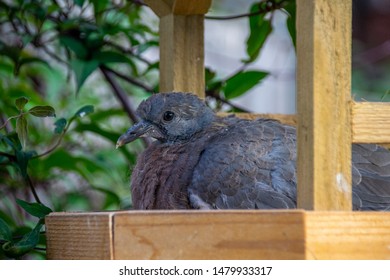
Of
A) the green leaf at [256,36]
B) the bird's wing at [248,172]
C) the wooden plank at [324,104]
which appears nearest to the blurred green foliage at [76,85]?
the green leaf at [256,36]

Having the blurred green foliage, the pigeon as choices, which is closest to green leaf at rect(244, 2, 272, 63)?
the blurred green foliage

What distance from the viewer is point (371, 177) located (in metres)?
2.56

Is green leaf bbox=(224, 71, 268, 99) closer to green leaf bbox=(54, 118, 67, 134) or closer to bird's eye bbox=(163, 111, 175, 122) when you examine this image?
bird's eye bbox=(163, 111, 175, 122)

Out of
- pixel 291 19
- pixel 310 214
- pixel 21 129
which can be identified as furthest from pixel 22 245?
pixel 291 19

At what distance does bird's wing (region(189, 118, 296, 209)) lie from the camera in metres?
2.43

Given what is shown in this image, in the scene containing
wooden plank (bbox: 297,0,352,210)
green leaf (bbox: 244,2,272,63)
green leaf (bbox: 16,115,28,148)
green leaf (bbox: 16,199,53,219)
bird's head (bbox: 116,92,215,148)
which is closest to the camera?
wooden plank (bbox: 297,0,352,210)

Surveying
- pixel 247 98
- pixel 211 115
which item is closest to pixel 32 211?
pixel 211 115

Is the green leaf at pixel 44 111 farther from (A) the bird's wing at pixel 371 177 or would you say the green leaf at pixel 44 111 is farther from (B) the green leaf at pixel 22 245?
(A) the bird's wing at pixel 371 177

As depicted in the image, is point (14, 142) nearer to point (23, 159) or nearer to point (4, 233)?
point (23, 159)

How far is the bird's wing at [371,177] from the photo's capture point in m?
2.48

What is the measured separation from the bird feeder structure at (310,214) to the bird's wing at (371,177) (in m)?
0.45

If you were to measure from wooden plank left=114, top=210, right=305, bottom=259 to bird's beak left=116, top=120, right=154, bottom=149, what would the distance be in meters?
0.86

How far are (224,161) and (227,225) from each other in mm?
672
